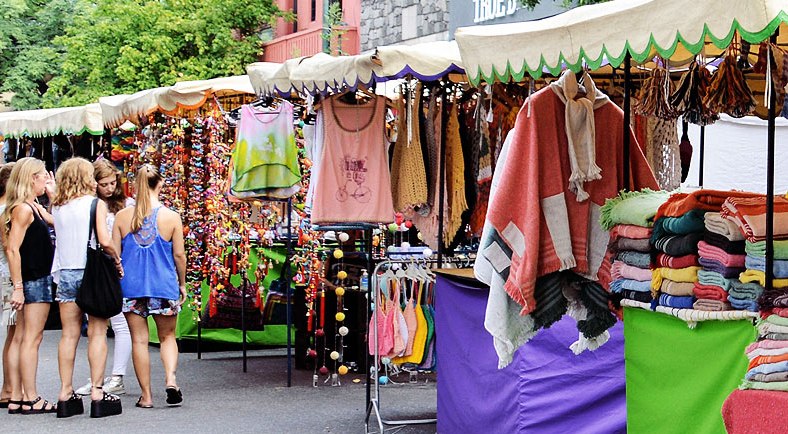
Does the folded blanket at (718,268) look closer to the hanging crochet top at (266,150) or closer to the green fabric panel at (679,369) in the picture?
the green fabric panel at (679,369)

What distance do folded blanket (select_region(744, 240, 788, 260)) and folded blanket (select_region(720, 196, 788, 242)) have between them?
21mm

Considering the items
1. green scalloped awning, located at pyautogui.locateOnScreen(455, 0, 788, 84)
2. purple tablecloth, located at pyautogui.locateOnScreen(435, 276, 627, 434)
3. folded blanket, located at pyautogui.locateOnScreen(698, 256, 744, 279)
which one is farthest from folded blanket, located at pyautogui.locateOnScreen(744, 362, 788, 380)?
purple tablecloth, located at pyautogui.locateOnScreen(435, 276, 627, 434)

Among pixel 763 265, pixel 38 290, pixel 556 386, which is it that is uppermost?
pixel 763 265

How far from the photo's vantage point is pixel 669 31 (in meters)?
4.80

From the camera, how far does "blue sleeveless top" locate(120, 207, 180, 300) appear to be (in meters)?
9.55

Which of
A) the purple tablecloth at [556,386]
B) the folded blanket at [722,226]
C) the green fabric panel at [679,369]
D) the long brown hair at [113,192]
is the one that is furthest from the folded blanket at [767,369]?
the long brown hair at [113,192]

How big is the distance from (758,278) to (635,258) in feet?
3.00

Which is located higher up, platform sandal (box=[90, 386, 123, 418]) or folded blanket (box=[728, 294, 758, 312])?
folded blanket (box=[728, 294, 758, 312])

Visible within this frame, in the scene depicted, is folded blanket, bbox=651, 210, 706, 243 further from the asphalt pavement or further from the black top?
the black top

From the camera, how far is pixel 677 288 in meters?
5.16

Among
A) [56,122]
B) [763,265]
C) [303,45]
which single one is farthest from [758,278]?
[303,45]

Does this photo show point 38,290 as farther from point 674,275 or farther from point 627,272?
point 674,275

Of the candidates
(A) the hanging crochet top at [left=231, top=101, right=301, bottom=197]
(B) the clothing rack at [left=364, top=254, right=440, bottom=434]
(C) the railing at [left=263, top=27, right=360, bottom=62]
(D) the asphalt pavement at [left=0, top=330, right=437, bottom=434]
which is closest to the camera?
(B) the clothing rack at [left=364, top=254, right=440, bottom=434]

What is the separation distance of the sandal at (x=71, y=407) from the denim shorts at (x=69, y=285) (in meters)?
0.81
